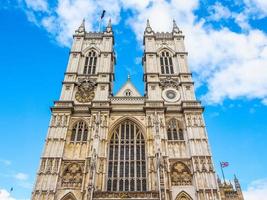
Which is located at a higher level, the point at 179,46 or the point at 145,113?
the point at 179,46

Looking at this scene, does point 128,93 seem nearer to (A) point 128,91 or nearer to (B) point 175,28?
(A) point 128,91

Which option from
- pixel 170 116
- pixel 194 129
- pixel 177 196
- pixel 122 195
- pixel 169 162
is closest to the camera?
pixel 122 195

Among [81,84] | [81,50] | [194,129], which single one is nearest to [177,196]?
[194,129]

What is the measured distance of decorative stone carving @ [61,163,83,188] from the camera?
2209cm

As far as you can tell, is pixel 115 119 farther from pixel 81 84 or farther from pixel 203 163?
pixel 203 163

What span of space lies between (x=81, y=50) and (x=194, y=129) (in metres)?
17.1

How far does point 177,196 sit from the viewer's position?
839 inches

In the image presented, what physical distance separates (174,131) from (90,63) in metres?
13.4

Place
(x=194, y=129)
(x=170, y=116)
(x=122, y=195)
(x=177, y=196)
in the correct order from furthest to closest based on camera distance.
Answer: (x=170, y=116) < (x=194, y=129) < (x=177, y=196) < (x=122, y=195)

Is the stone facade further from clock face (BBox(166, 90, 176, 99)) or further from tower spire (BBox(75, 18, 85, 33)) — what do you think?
tower spire (BBox(75, 18, 85, 33))

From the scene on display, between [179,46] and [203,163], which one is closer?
[203,163]

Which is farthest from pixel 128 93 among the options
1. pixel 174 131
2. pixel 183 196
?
pixel 183 196

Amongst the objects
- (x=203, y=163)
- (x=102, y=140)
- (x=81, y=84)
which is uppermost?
(x=81, y=84)

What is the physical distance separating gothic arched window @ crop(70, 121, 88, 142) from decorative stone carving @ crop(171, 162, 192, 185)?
8.81 meters
